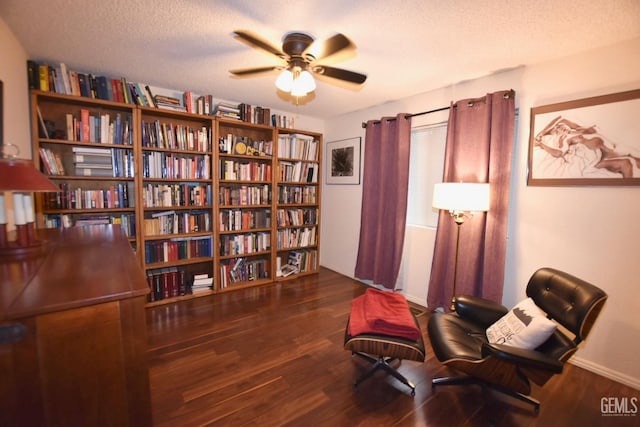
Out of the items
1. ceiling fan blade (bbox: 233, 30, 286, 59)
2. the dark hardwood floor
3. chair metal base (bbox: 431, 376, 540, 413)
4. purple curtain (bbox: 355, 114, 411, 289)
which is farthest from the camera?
purple curtain (bbox: 355, 114, 411, 289)

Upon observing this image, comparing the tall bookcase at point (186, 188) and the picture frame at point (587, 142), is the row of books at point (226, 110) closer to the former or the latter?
the tall bookcase at point (186, 188)

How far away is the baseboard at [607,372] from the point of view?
5.85ft

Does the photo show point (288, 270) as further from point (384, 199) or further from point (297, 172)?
point (384, 199)

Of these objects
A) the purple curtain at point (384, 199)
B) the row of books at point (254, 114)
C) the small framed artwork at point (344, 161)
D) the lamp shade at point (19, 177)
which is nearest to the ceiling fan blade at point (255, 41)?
the lamp shade at point (19, 177)

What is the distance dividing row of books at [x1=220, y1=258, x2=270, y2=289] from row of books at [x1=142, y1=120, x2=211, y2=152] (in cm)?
143

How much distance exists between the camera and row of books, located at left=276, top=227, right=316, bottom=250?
12.3 ft

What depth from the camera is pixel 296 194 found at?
3814 millimetres

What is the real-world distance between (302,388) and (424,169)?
8.20 feet

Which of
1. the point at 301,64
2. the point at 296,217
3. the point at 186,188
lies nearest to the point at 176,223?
the point at 186,188

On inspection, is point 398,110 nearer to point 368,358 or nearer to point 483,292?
point 483,292

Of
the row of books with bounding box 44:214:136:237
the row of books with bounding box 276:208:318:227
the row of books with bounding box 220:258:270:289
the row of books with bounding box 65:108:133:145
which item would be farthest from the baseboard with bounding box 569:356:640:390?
the row of books with bounding box 65:108:133:145

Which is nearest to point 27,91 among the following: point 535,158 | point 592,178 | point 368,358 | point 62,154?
point 62,154

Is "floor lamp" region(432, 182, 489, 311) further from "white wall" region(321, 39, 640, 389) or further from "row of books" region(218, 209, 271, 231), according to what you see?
"row of books" region(218, 209, 271, 231)

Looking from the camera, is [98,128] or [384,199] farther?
[384,199]
